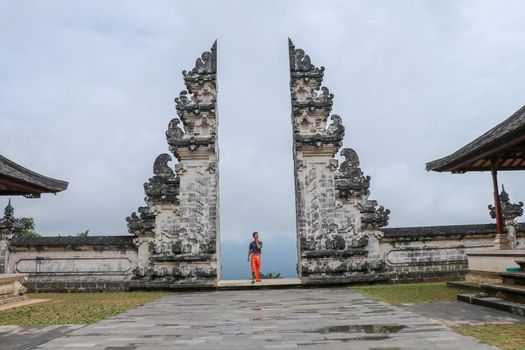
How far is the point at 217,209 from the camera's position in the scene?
52.1 feet

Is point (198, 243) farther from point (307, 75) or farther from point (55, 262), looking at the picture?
point (307, 75)

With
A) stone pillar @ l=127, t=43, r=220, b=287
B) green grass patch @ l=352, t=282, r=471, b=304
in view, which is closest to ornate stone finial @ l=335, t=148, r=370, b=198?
green grass patch @ l=352, t=282, r=471, b=304

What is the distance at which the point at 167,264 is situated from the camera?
15133mm

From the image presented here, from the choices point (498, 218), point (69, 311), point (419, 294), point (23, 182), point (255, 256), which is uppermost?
point (23, 182)

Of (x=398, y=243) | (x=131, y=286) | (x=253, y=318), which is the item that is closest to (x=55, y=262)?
(x=131, y=286)

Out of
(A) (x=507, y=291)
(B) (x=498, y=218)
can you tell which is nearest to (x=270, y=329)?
(A) (x=507, y=291)

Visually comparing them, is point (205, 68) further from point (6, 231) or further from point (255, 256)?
point (6, 231)

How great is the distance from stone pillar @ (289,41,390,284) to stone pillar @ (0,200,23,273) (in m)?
9.62

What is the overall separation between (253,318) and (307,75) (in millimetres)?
10761

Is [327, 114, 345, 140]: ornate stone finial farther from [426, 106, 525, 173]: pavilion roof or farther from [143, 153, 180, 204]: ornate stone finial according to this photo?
[143, 153, 180, 204]: ornate stone finial

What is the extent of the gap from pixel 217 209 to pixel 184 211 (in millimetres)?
1156

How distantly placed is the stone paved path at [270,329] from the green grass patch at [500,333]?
0.74 feet

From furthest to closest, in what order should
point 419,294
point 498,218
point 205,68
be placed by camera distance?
point 205,68
point 498,218
point 419,294

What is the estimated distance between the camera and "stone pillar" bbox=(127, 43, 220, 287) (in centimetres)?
1502
